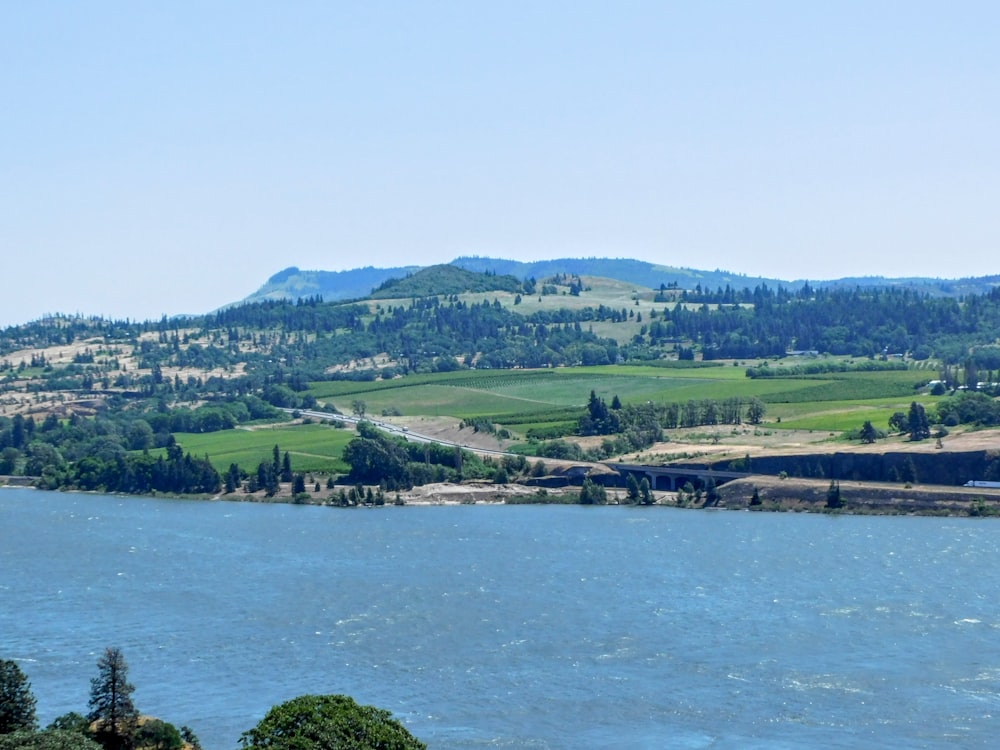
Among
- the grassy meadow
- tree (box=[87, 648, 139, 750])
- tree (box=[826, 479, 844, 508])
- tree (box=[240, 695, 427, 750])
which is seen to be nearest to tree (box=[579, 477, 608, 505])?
tree (box=[826, 479, 844, 508])

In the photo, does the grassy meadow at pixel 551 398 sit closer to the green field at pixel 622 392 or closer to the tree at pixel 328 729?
the green field at pixel 622 392

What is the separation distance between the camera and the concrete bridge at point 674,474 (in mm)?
92500

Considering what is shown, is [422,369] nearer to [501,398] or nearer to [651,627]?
[501,398]

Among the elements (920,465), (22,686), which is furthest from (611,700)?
(920,465)

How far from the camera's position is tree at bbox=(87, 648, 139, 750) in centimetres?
4147

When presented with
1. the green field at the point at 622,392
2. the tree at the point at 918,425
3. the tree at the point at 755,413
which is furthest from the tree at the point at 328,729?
the tree at the point at 755,413

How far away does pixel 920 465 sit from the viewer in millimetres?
88625

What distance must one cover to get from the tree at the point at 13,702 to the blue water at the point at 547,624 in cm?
524

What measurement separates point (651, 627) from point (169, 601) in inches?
757

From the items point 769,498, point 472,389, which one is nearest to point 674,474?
point 769,498

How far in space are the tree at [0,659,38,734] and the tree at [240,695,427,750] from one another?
26.2 feet

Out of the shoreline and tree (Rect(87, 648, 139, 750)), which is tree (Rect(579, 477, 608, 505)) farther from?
tree (Rect(87, 648, 139, 750))

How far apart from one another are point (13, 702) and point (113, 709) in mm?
2810

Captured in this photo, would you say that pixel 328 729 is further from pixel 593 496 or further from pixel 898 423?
pixel 898 423
